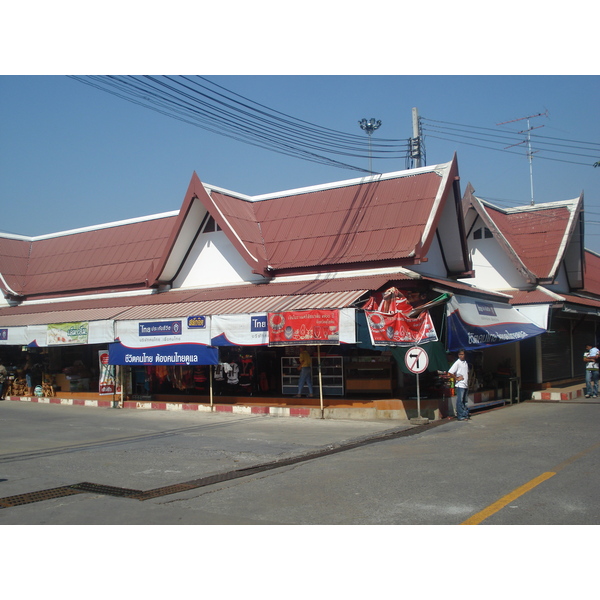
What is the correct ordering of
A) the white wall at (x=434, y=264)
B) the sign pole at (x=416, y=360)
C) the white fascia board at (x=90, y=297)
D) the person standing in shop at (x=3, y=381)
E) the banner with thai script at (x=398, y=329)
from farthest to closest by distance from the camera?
1. the white fascia board at (x=90, y=297)
2. the person standing in shop at (x=3, y=381)
3. the white wall at (x=434, y=264)
4. the banner with thai script at (x=398, y=329)
5. the sign pole at (x=416, y=360)

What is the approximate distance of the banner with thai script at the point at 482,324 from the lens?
17094 millimetres

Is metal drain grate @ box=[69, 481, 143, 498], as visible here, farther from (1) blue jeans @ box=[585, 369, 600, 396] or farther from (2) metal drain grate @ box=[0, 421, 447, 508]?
(1) blue jeans @ box=[585, 369, 600, 396]

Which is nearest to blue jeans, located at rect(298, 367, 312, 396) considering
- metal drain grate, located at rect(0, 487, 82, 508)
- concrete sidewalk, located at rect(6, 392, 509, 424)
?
concrete sidewalk, located at rect(6, 392, 509, 424)

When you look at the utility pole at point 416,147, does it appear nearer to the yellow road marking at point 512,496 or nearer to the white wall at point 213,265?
the white wall at point 213,265

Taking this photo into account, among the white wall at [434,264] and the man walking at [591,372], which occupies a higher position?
the white wall at [434,264]

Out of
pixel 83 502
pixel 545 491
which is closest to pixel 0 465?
pixel 83 502

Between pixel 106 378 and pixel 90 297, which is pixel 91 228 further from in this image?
pixel 106 378

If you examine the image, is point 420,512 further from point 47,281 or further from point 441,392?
point 47,281

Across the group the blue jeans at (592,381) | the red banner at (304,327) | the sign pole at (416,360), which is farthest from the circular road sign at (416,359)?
the blue jeans at (592,381)

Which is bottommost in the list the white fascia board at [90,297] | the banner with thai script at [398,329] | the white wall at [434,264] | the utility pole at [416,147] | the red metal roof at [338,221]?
the banner with thai script at [398,329]

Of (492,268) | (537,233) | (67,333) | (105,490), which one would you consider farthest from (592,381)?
(105,490)

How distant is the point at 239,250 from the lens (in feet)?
64.8

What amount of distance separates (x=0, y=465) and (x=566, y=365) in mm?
21829

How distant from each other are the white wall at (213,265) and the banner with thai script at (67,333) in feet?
11.1
